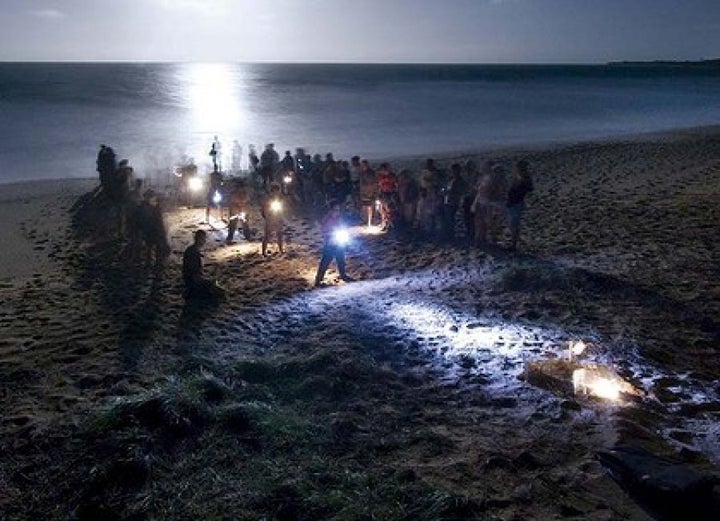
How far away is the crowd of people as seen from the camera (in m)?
11.1

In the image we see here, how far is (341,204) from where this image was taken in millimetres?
14758

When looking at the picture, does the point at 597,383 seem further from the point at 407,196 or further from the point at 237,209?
the point at 237,209

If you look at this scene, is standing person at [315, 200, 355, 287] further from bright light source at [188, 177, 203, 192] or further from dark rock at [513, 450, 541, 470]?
bright light source at [188, 177, 203, 192]

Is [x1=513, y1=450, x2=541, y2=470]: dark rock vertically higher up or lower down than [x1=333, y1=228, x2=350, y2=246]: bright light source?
lower down

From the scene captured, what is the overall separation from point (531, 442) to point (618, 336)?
2822 mm

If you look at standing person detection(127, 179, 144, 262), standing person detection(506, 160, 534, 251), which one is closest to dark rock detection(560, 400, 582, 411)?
standing person detection(506, 160, 534, 251)

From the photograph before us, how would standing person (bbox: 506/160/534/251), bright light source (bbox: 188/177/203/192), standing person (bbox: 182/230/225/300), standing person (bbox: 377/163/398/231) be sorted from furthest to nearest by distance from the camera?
bright light source (bbox: 188/177/203/192), standing person (bbox: 377/163/398/231), standing person (bbox: 506/160/534/251), standing person (bbox: 182/230/225/300)

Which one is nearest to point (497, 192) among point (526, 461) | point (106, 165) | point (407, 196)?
point (407, 196)

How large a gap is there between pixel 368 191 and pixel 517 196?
4472 mm

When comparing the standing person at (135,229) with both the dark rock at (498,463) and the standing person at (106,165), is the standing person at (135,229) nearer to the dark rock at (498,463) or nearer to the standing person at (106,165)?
the standing person at (106,165)

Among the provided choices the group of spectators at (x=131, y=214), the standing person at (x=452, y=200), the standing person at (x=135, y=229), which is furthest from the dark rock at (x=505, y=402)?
the standing person at (x=135, y=229)

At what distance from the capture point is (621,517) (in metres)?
4.36

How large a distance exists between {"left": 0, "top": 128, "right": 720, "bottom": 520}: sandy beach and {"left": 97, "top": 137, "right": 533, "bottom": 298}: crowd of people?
2.02 feet

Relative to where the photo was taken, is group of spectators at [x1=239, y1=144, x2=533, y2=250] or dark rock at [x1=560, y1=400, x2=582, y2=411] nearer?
dark rock at [x1=560, y1=400, x2=582, y2=411]
